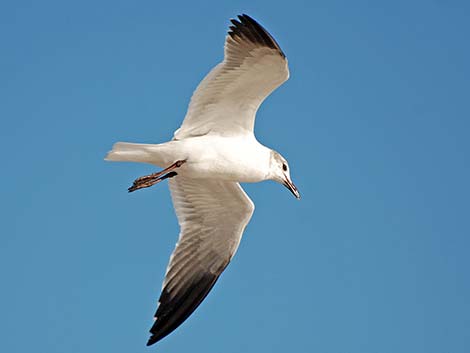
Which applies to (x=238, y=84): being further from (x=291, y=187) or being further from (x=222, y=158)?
(x=291, y=187)

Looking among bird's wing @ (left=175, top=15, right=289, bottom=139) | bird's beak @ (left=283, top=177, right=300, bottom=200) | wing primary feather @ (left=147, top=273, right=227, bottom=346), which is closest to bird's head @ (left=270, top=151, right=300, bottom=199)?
bird's beak @ (left=283, top=177, right=300, bottom=200)

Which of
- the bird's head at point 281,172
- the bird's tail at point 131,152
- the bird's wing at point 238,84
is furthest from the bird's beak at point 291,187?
the bird's tail at point 131,152

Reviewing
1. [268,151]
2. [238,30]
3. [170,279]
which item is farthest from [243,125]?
[170,279]

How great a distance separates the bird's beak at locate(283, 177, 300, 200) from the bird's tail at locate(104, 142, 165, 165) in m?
1.41

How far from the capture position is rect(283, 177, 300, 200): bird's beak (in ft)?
31.5

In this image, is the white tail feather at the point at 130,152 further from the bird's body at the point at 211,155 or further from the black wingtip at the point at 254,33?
the black wingtip at the point at 254,33

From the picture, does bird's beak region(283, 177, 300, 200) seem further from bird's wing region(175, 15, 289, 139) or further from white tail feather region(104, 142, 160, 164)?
white tail feather region(104, 142, 160, 164)

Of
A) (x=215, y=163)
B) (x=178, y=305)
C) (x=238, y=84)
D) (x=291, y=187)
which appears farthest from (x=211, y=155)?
(x=178, y=305)

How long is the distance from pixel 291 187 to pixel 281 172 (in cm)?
22

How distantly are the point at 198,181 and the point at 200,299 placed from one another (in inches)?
50.2

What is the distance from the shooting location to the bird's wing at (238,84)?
28.3 feet

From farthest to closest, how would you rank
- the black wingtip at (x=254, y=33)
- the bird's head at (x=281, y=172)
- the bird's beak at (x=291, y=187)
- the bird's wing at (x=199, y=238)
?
the bird's wing at (x=199, y=238) → the bird's beak at (x=291, y=187) → the bird's head at (x=281, y=172) → the black wingtip at (x=254, y=33)

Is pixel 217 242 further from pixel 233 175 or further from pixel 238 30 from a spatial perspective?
pixel 238 30

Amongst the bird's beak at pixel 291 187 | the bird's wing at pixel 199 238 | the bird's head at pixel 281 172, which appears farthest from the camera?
the bird's wing at pixel 199 238
